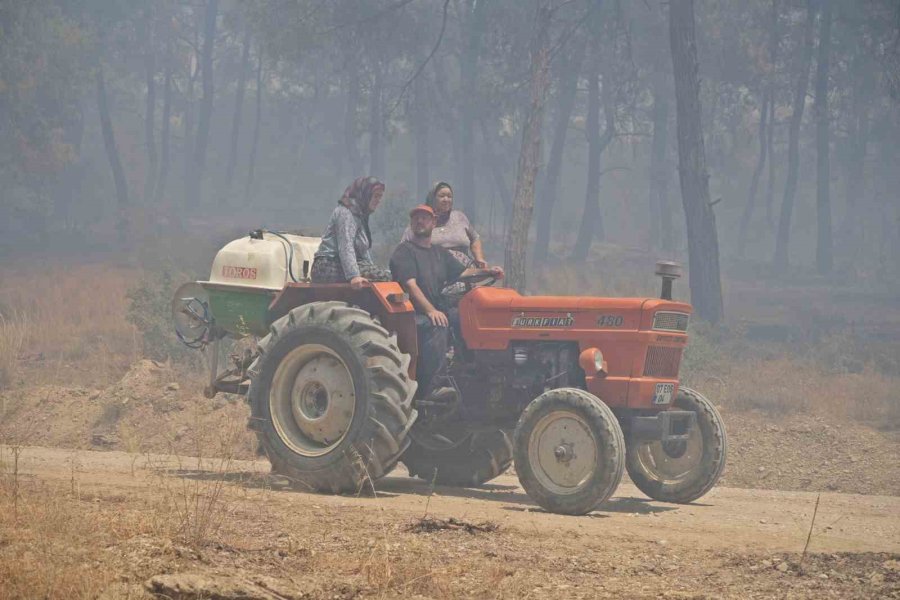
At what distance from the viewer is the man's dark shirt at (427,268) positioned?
977 centimetres

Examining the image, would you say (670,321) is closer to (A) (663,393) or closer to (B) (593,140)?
(A) (663,393)

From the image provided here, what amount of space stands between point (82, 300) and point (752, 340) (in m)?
15.7

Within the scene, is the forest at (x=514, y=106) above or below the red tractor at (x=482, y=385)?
above

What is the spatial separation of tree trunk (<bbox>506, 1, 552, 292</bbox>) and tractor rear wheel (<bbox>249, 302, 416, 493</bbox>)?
11.5 m

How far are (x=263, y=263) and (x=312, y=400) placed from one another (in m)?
1.39

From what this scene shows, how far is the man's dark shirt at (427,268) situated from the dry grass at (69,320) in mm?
9182

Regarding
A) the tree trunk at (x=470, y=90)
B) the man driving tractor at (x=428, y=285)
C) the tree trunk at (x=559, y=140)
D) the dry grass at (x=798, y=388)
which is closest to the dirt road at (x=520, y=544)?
the man driving tractor at (x=428, y=285)

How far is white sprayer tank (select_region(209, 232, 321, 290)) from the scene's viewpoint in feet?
33.9

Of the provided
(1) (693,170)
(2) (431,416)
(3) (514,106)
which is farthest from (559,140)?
(2) (431,416)

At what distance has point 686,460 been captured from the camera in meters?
9.72

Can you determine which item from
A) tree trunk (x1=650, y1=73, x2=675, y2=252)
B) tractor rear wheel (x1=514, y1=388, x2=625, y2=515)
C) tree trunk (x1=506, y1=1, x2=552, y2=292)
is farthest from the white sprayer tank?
tree trunk (x1=650, y1=73, x2=675, y2=252)

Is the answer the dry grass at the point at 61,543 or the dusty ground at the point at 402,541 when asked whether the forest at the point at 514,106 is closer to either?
the dusty ground at the point at 402,541

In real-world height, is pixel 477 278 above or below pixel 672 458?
above

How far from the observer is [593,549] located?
693 cm
